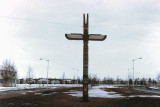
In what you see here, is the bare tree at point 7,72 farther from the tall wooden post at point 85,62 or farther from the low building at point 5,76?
the tall wooden post at point 85,62

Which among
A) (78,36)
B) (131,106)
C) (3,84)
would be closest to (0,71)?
(3,84)

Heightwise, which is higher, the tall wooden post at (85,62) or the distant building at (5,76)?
the tall wooden post at (85,62)

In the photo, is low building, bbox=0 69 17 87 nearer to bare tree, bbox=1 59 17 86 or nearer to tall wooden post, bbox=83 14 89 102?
bare tree, bbox=1 59 17 86

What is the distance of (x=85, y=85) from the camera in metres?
19.8

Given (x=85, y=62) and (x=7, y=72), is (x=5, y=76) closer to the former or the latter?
(x=7, y=72)

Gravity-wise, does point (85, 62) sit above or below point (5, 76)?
above

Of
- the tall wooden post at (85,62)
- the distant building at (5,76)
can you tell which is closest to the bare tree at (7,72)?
the distant building at (5,76)

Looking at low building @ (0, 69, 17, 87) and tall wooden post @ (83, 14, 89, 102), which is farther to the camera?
low building @ (0, 69, 17, 87)

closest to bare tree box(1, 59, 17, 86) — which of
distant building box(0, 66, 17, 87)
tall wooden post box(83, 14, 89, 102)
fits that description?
distant building box(0, 66, 17, 87)

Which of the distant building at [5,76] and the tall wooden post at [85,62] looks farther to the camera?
the distant building at [5,76]

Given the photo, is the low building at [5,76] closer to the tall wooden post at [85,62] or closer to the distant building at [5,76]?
the distant building at [5,76]

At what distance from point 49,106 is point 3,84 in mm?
75014

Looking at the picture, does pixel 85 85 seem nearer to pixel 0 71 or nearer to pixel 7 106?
pixel 7 106

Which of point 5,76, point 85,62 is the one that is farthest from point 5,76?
point 85,62
